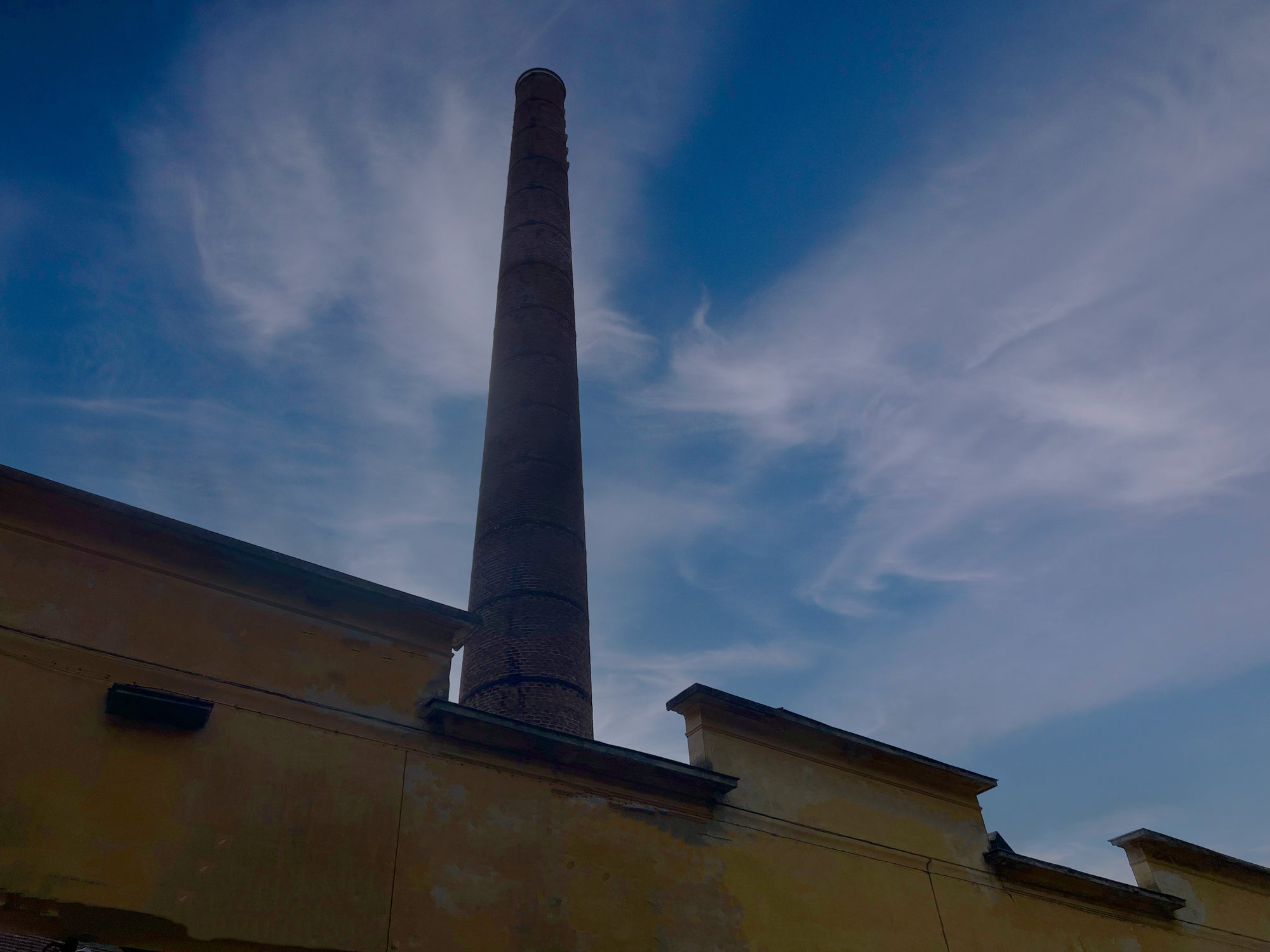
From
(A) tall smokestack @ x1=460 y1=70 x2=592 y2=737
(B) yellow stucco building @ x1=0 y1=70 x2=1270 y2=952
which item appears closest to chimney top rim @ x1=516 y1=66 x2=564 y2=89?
(A) tall smokestack @ x1=460 y1=70 x2=592 y2=737

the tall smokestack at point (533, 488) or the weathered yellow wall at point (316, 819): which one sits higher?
the tall smokestack at point (533, 488)

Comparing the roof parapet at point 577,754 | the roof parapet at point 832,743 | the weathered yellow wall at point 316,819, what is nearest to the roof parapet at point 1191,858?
the roof parapet at point 832,743

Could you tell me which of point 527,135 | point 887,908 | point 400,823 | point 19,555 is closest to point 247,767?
point 400,823

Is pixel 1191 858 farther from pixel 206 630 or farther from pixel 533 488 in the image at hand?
pixel 206 630

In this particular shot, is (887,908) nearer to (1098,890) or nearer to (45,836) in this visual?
(1098,890)

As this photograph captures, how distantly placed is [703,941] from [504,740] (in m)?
1.80

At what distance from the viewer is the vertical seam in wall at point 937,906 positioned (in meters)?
7.16

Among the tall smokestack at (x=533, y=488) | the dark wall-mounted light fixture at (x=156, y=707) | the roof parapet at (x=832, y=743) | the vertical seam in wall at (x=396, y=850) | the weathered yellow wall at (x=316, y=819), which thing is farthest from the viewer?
the tall smokestack at (x=533, y=488)

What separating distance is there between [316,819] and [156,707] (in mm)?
1021

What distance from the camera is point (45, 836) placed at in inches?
169

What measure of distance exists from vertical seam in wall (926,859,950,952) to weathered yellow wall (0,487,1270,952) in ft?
0.41

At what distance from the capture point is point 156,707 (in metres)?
4.81

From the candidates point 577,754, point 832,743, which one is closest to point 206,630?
point 577,754

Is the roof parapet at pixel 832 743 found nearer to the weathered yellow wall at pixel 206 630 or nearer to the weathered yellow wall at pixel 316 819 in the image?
the weathered yellow wall at pixel 316 819
